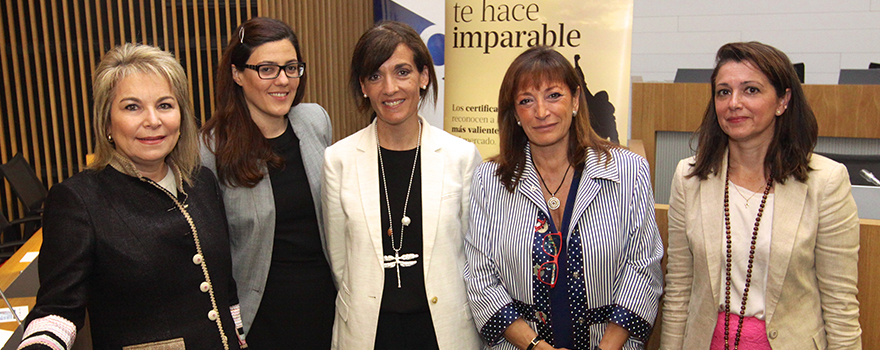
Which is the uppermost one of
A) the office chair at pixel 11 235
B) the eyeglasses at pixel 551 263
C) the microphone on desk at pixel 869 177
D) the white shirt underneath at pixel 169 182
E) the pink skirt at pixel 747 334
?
the white shirt underneath at pixel 169 182

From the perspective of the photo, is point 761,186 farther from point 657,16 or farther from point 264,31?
point 657,16

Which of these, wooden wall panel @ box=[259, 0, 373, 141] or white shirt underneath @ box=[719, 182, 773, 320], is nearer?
white shirt underneath @ box=[719, 182, 773, 320]

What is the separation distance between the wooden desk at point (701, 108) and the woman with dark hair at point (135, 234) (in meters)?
2.47

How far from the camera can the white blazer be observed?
6.46 feet

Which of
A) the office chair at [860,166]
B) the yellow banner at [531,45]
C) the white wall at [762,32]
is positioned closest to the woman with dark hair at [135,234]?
the yellow banner at [531,45]

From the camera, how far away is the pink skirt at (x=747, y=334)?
172cm

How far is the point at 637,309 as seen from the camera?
69.5 inches

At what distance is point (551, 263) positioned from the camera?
1796mm

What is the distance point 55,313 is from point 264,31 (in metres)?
1.11

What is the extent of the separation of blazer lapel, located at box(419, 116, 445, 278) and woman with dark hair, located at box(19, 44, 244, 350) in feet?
2.01

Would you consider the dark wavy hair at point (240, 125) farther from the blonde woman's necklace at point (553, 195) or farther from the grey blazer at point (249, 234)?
the blonde woman's necklace at point (553, 195)

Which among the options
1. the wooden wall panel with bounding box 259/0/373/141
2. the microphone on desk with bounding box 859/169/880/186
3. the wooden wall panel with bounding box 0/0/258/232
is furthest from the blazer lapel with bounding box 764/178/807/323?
the wooden wall panel with bounding box 0/0/258/232

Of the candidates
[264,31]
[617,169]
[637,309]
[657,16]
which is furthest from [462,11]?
[657,16]

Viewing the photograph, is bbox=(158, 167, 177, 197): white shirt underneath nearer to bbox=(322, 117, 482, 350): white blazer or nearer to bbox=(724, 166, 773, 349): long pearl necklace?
bbox=(322, 117, 482, 350): white blazer
